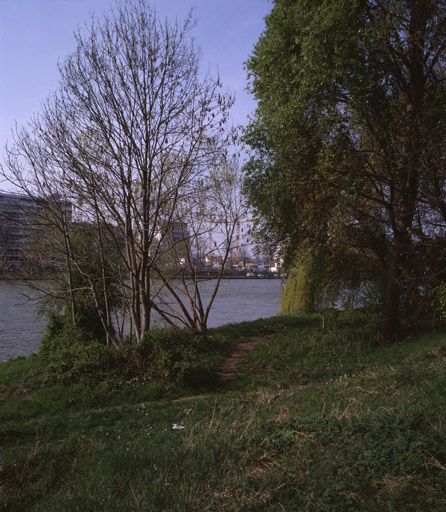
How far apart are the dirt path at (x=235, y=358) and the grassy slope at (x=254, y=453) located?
2483 mm

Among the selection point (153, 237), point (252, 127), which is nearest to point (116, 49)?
point (252, 127)

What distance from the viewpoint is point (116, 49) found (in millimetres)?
10938

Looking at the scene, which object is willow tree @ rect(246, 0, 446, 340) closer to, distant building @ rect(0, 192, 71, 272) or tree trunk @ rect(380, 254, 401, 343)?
tree trunk @ rect(380, 254, 401, 343)

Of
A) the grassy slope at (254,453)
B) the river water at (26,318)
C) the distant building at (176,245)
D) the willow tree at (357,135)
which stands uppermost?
the willow tree at (357,135)

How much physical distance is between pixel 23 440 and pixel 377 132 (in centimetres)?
928

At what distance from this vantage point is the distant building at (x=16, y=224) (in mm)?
12367

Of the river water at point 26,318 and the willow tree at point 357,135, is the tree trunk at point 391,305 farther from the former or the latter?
the river water at point 26,318

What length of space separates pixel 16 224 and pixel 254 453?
12.6 metres

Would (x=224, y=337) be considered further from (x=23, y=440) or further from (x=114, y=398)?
(x=23, y=440)

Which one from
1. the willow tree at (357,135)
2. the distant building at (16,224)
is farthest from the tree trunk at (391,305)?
the distant building at (16,224)

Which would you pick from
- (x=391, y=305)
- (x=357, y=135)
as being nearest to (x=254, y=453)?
(x=391, y=305)

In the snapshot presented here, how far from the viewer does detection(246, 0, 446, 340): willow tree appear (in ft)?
32.4

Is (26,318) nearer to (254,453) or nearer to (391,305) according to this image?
(391,305)

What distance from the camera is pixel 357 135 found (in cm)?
1202
